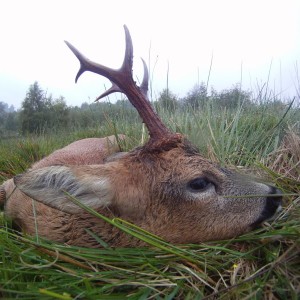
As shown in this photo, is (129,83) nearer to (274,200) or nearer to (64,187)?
(64,187)

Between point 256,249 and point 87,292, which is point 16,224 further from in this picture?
point 256,249

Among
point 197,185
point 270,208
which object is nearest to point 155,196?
point 197,185

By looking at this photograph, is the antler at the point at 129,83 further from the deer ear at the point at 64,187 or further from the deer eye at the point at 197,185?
the deer ear at the point at 64,187

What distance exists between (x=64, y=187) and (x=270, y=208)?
143 cm

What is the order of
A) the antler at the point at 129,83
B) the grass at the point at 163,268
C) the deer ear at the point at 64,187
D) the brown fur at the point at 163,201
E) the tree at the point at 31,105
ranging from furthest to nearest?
1. the tree at the point at 31,105
2. the antler at the point at 129,83
3. the brown fur at the point at 163,201
4. the deer ear at the point at 64,187
5. the grass at the point at 163,268

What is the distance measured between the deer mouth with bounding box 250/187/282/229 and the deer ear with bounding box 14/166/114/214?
3.39 ft

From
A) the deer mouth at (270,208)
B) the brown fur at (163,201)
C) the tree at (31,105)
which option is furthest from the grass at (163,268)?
the tree at (31,105)

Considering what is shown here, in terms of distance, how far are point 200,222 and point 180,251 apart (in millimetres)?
367

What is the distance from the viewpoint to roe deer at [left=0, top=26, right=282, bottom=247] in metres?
2.30


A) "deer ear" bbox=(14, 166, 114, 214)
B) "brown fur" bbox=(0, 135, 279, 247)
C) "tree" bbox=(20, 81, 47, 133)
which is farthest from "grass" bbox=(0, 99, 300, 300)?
"tree" bbox=(20, 81, 47, 133)

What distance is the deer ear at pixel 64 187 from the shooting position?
2.22 m

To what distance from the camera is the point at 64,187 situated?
2324mm

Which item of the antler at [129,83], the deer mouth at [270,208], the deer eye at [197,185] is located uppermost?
the antler at [129,83]

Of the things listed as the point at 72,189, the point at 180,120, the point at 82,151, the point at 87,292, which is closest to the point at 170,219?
A: the point at 72,189
